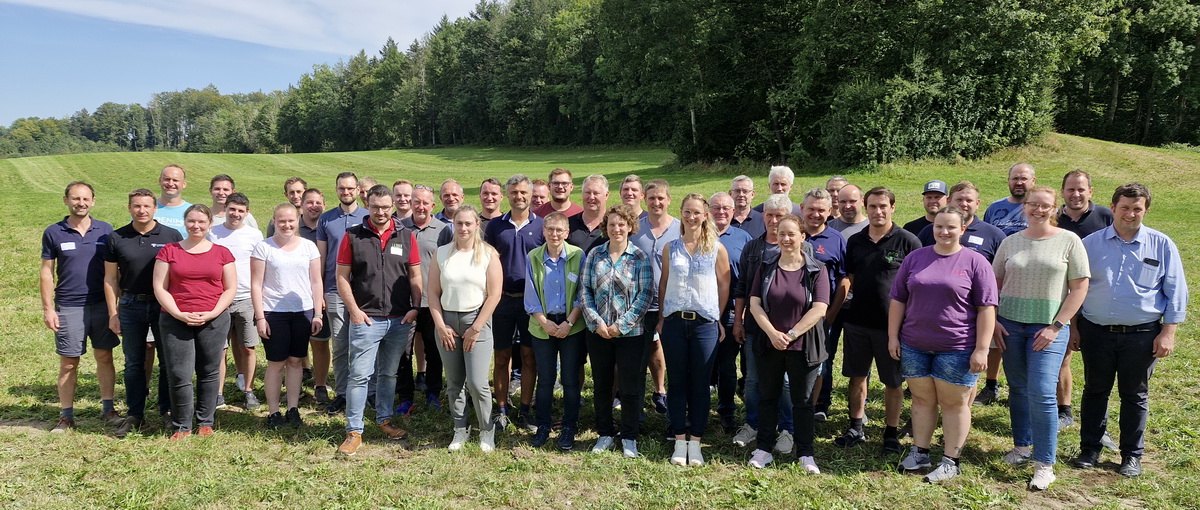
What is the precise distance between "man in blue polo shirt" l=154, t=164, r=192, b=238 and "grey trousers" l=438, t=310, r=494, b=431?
280 cm

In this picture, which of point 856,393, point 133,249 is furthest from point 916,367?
point 133,249

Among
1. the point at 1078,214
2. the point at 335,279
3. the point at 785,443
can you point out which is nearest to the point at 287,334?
the point at 335,279

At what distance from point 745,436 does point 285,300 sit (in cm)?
373

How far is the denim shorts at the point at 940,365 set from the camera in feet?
14.2

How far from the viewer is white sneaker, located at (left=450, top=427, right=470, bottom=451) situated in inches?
202

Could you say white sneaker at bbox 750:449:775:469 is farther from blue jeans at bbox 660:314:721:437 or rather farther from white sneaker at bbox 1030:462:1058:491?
white sneaker at bbox 1030:462:1058:491

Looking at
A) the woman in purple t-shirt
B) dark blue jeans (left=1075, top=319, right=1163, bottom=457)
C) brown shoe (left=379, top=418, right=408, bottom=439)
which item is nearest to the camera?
the woman in purple t-shirt

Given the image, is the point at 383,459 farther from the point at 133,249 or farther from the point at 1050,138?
the point at 1050,138

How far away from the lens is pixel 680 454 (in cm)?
488

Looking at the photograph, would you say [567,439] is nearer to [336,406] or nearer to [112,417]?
[336,406]

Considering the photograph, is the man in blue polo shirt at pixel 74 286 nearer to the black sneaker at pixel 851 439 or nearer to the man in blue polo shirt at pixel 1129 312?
the black sneaker at pixel 851 439

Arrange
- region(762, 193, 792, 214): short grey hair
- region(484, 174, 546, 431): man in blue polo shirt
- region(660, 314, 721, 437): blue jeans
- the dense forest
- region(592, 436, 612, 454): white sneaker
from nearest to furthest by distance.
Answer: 1. region(660, 314, 721, 437): blue jeans
2. region(762, 193, 792, 214): short grey hair
3. region(592, 436, 612, 454): white sneaker
4. region(484, 174, 546, 431): man in blue polo shirt
5. the dense forest

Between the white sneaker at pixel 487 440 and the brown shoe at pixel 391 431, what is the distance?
65 centimetres

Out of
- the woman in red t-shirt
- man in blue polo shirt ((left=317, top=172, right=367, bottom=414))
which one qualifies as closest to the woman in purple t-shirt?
man in blue polo shirt ((left=317, top=172, right=367, bottom=414))
